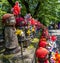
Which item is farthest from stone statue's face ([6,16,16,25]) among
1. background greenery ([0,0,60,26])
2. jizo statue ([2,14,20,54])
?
background greenery ([0,0,60,26])

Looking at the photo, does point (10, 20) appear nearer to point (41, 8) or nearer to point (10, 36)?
point (10, 36)

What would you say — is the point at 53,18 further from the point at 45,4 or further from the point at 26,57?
the point at 26,57

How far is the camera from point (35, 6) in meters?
13.7

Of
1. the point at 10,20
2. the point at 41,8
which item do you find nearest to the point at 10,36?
the point at 10,20

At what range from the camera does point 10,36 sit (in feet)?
12.0

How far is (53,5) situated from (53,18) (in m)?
0.64

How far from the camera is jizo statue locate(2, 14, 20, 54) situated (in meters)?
3.65

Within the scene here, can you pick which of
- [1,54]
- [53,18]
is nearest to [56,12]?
[53,18]

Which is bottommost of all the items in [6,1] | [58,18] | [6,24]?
[58,18]

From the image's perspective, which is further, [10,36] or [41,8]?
[41,8]

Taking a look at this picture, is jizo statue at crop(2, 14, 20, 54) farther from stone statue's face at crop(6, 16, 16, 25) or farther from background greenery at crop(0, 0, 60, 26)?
background greenery at crop(0, 0, 60, 26)

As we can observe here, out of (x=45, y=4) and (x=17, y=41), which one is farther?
(x=45, y=4)

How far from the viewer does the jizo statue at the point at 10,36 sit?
3654 millimetres

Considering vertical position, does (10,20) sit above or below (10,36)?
above
